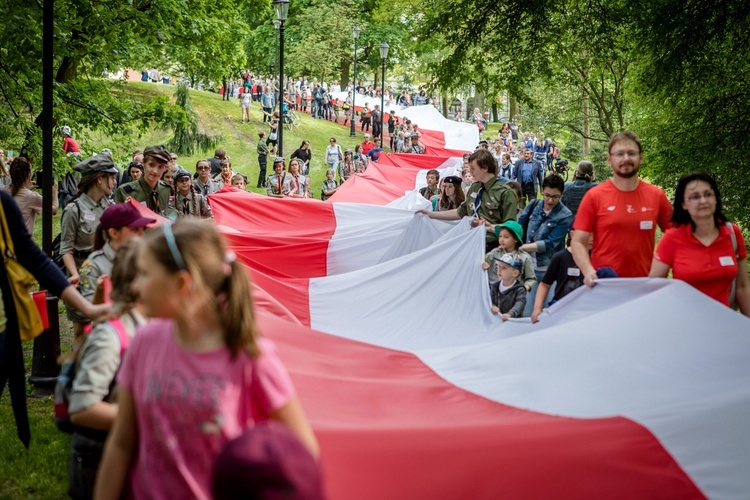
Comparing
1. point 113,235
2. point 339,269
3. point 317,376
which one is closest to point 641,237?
point 317,376

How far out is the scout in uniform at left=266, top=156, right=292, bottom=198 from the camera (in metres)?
17.5

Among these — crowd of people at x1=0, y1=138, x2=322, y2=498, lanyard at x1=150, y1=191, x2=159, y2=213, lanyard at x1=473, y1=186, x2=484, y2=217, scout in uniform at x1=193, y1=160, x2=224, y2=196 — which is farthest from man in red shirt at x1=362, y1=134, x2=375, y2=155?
crowd of people at x1=0, y1=138, x2=322, y2=498

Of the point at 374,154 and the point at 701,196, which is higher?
the point at 701,196

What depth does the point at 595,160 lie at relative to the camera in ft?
105

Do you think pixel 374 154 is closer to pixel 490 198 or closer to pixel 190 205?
pixel 190 205

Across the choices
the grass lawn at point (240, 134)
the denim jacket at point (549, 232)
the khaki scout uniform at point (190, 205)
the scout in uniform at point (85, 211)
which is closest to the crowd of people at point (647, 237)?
the denim jacket at point (549, 232)

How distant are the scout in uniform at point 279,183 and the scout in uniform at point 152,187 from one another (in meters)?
8.08

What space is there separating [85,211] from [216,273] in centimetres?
457

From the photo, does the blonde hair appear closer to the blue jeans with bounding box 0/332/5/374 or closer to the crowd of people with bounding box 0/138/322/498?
the crowd of people with bounding box 0/138/322/498

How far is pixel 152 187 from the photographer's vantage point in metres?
8.82

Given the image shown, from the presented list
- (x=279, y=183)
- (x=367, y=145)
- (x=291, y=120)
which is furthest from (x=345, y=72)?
(x=279, y=183)

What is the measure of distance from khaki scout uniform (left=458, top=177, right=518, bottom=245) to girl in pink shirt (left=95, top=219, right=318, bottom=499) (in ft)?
21.0

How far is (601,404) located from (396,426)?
44.4 inches

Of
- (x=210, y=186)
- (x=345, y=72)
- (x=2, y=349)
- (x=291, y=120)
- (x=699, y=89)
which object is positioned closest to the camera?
(x=2, y=349)
